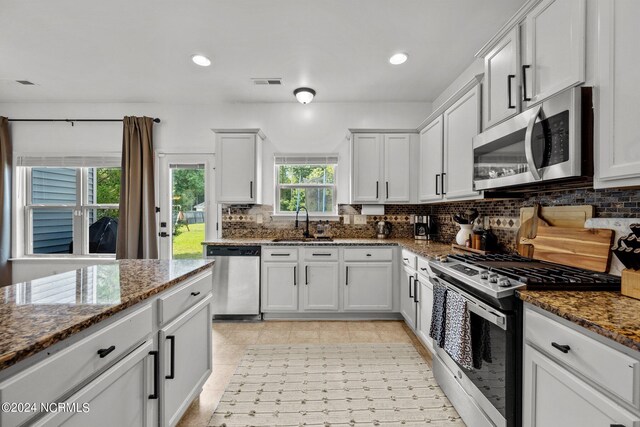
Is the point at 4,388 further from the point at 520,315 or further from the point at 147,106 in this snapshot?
the point at 147,106

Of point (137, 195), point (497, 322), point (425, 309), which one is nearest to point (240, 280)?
point (137, 195)

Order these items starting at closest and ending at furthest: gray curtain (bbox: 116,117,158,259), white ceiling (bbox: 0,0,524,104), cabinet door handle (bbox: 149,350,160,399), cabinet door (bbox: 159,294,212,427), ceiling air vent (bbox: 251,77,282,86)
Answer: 1. cabinet door handle (bbox: 149,350,160,399)
2. cabinet door (bbox: 159,294,212,427)
3. white ceiling (bbox: 0,0,524,104)
4. ceiling air vent (bbox: 251,77,282,86)
5. gray curtain (bbox: 116,117,158,259)

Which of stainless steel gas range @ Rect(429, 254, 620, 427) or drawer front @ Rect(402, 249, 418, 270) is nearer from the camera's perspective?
stainless steel gas range @ Rect(429, 254, 620, 427)

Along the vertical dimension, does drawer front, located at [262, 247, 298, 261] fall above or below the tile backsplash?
below

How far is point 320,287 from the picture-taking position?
129 inches

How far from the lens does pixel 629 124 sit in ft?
3.59

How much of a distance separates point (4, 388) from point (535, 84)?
2367 mm

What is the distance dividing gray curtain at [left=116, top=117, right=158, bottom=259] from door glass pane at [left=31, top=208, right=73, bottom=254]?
976mm

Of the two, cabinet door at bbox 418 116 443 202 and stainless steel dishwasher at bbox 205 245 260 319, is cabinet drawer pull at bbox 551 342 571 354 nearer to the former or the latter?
cabinet door at bbox 418 116 443 202

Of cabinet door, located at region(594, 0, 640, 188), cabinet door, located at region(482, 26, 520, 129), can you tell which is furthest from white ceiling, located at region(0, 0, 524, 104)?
cabinet door, located at region(594, 0, 640, 188)

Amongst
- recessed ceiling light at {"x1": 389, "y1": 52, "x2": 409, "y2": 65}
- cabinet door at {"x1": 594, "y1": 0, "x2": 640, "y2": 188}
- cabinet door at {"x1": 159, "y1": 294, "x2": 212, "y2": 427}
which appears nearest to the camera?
cabinet door at {"x1": 594, "y1": 0, "x2": 640, "y2": 188}

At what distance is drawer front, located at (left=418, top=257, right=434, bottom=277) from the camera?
7.97 feet

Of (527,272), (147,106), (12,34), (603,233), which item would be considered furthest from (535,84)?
(147,106)

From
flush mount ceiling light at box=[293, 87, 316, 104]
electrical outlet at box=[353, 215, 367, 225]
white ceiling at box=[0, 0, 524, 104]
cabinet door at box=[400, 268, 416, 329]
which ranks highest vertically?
white ceiling at box=[0, 0, 524, 104]
